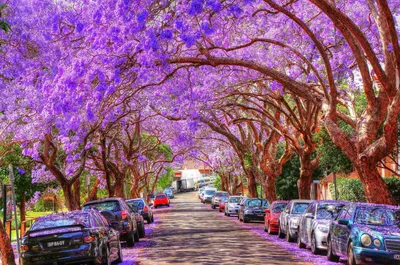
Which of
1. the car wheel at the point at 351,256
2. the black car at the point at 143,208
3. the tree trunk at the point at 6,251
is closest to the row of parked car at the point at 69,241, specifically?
the tree trunk at the point at 6,251

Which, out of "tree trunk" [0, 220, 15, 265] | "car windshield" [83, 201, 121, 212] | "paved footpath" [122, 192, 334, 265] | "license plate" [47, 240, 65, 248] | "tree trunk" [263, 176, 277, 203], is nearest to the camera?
"license plate" [47, 240, 65, 248]

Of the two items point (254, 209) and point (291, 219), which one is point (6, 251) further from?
point (254, 209)

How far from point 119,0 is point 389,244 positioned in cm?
793

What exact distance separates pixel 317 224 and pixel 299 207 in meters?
5.51

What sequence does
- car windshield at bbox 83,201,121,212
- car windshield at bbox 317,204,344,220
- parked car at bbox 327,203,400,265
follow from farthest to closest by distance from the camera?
car windshield at bbox 83,201,121,212, car windshield at bbox 317,204,344,220, parked car at bbox 327,203,400,265

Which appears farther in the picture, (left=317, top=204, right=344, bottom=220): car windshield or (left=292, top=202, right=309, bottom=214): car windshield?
(left=292, top=202, right=309, bottom=214): car windshield

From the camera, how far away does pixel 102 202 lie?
22484mm

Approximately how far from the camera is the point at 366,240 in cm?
1323

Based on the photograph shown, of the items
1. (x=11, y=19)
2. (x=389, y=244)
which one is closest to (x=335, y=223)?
(x=389, y=244)

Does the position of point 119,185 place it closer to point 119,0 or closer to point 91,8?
point 91,8

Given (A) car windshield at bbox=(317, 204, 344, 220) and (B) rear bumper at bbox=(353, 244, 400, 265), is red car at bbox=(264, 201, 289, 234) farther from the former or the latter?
(B) rear bumper at bbox=(353, 244, 400, 265)

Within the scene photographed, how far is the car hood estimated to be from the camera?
521 inches

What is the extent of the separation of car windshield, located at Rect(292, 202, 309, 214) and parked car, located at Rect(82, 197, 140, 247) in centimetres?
581

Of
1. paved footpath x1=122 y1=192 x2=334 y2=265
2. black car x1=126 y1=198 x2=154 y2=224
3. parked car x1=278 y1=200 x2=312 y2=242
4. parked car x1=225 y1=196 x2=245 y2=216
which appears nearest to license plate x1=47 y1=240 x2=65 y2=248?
paved footpath x1=122 y1=192 x2=334 y2=265
